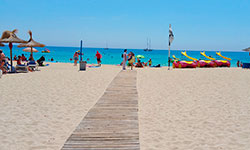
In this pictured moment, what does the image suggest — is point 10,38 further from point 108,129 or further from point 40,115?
point 108,129

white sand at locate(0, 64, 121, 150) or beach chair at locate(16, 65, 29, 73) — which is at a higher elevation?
beach chair at locate(16, 65, 29, 73)

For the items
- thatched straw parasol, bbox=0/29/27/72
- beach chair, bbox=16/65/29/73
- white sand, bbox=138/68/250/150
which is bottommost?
white sand, bbox=138/68/250/150

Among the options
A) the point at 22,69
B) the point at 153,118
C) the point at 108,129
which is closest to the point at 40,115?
the point at 108,129

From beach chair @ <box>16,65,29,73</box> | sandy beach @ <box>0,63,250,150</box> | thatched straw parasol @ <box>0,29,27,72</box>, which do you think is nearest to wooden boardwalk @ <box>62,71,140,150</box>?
sandy beach @ <box>0,63,250,150</box>

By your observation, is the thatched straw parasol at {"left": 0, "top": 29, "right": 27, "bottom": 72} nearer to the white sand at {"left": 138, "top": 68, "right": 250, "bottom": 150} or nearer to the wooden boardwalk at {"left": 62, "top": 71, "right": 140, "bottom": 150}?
the white sand at {"left": 138, "top": 68, "right": 250, "bottom": 150}

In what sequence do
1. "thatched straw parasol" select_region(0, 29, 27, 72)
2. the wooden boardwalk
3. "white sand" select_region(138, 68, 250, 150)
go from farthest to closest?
1. "thatched straw parasol" select_region(0, 29, 27, 72)
2. "white sand" select_region(138, 68, 250, 150)
3. the wooden boardwalk

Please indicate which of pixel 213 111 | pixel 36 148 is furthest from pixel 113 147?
pixel 213 111

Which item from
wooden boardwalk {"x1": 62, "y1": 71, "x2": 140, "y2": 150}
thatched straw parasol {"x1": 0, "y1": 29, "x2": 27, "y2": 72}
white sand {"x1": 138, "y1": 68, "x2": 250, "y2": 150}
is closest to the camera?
wooden boardwalk {"x1": 62, "y1": 71, "x2": 140, "y2": 150}

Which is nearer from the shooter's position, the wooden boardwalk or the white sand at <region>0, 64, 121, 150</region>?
the wooden boardwalk

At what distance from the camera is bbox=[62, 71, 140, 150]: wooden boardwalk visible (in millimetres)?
3941

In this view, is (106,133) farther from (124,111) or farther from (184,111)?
(184,111)

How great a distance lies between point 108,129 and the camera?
4668 millimetres

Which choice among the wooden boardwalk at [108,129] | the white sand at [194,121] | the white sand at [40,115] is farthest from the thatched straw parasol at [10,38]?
the wooden boardwalk at [108,129]

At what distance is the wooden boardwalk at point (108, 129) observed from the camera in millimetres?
3941
